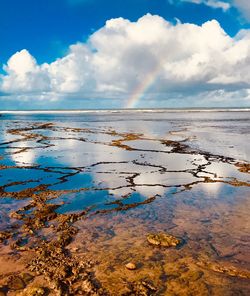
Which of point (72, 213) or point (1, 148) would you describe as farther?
point (1, 148)


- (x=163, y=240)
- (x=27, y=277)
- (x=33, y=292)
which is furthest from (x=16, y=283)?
(x=163, y=240)

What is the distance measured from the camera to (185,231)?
685 cm

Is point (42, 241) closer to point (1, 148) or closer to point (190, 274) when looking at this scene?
point (190, 274)

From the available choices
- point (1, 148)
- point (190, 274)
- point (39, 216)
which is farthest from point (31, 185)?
point (1, 148)

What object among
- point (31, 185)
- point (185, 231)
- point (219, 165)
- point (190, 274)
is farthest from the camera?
point (219, 165)

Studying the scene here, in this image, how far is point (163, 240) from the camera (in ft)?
20.5

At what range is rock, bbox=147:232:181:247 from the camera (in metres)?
6.18

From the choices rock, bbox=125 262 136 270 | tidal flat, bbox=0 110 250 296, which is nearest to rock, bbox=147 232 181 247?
tidal flat, bbox=0 110 250 296

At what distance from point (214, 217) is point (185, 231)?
1.24 meters

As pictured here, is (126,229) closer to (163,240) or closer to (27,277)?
(163,240)

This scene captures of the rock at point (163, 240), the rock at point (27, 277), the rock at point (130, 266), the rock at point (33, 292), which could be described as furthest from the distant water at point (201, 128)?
→ the rock at point (33, 292)

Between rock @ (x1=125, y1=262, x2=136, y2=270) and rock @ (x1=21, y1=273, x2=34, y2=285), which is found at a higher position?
rock @ (x1=21, y1=273, x2=34, y2=285)

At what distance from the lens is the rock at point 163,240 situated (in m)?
6.18

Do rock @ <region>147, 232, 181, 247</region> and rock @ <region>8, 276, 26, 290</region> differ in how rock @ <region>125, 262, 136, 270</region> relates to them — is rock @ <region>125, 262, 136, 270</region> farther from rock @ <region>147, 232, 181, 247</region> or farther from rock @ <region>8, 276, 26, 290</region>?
rock @ <region>8, 276, 26, 290</region>
